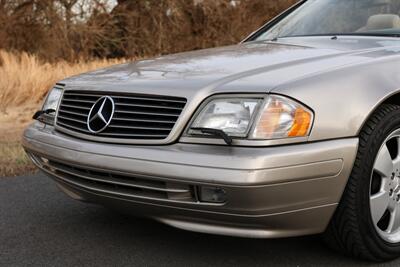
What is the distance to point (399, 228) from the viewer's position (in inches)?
126

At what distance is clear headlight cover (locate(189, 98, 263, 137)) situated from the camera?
2.68 meters

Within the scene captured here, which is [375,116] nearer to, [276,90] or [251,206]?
[276,90]

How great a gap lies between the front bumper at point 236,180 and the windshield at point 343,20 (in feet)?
4.98

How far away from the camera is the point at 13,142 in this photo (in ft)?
22.3

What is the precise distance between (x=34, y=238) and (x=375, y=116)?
83.2 inches

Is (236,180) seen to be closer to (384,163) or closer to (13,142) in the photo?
(384,163)

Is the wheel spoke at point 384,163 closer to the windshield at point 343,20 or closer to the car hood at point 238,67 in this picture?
the car hood at point 238,67

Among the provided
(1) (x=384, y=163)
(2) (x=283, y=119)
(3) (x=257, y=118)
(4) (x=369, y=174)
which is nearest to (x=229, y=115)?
(3) (x=257, y=118)

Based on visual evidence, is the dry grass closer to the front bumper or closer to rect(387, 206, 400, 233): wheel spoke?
the front bumper

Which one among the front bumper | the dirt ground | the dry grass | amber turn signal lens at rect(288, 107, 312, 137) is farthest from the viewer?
the dry grass

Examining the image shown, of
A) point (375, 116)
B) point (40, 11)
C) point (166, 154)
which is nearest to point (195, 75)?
point (166, 154)

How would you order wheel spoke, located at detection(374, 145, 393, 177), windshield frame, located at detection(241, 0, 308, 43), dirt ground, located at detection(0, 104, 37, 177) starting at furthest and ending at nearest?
dirt ground, located at detection(0, 104, 37, 177)
windshield frame, located at detection(241, 0, 308, 43)
wheel spoke, located at detection(374, 145, 393, 177)

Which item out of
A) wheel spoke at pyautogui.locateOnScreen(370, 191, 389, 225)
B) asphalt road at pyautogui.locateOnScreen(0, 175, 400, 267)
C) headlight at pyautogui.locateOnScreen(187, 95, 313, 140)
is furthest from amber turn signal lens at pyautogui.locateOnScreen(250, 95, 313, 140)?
asphalt road at pyautogui.locateOnScreen(0, 175, 400, 267)

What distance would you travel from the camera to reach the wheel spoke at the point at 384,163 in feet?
9.63
